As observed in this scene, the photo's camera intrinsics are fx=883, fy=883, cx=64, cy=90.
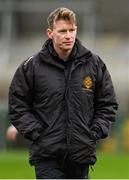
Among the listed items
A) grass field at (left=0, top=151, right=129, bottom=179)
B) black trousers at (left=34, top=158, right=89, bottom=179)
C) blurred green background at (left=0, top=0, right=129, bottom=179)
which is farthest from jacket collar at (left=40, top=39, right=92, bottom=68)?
blurred green background at (left=0, top=0, right=129, bottom=179)

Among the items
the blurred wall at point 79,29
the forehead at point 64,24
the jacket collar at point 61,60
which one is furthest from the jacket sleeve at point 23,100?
the blurred wall at point 79,29

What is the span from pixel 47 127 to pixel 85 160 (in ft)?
1.48

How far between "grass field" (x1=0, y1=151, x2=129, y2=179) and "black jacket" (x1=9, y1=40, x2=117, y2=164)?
7.93 metres

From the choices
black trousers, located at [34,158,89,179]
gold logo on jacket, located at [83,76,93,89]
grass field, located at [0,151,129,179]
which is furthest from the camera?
grass field, located at [0,151,129,179]

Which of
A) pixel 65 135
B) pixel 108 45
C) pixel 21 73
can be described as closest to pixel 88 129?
pixel 65 135

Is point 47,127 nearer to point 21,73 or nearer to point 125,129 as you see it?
point 21,73

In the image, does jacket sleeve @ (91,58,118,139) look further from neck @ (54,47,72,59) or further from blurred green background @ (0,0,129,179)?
blurred green background @ (0,0,129,179)

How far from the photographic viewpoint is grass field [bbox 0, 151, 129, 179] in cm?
1715

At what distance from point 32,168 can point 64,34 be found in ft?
37.2

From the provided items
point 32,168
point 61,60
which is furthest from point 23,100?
point 32,168

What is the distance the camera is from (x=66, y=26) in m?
7.91

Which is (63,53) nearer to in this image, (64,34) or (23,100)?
(64,34)

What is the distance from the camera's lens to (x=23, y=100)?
8031 mm

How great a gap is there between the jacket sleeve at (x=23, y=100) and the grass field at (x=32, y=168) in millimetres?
8013
